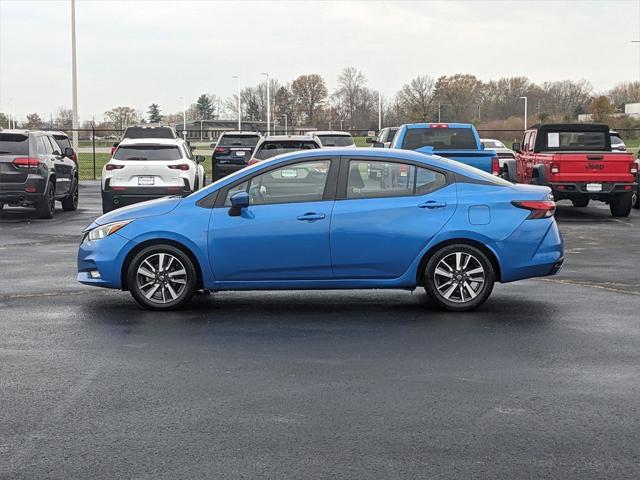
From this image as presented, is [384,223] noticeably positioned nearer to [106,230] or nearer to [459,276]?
[459,276]

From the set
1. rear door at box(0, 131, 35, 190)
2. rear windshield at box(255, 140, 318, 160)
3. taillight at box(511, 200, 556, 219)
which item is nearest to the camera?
taillight at box(511, 200, 556, 219)

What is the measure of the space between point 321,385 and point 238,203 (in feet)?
10.4

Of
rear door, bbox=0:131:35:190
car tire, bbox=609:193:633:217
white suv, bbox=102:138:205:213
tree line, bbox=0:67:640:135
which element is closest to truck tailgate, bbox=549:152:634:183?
car tire, bbox=609:193:633:217

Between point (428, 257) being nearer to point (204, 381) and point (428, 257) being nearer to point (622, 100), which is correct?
point (204, 381)

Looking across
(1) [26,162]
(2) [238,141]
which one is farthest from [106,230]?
(2) [238,141]

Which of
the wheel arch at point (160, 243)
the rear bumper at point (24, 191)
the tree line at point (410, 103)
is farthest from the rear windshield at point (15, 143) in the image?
the tree line at point (410, 103)

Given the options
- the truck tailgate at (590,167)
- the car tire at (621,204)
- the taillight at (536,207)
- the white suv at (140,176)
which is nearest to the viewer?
the taillight at (536,207)

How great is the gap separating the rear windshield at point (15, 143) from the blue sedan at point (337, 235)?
1159 cm

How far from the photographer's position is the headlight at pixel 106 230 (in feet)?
31.8

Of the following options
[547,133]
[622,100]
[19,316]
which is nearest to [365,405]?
[19,316]

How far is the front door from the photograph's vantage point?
9.47 m

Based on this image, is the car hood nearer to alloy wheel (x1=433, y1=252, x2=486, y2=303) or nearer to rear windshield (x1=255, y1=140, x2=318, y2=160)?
alloy wheel (x1=433, y1=252, x2=486, y2=303)

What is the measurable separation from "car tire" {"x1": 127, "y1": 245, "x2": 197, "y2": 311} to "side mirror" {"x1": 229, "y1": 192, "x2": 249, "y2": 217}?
2.04 feet

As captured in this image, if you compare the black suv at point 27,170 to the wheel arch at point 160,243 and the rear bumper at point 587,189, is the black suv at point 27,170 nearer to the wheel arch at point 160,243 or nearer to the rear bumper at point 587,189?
the rear bumper at point 587,189
